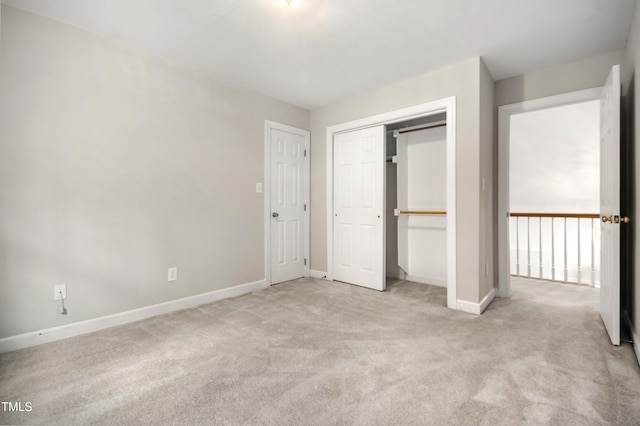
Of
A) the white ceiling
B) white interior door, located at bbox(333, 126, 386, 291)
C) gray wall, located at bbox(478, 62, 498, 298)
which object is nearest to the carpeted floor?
gray wall, located at bbox(478, 62, 498, 298)

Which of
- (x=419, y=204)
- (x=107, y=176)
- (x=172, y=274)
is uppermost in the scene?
(x=107, y=176)

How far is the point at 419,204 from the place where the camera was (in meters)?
3.98

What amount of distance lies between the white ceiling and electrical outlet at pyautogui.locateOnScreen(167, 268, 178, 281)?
2013mm

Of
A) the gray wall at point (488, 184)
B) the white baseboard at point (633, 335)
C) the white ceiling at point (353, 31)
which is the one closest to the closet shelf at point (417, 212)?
the gray wall at point (488, 184)

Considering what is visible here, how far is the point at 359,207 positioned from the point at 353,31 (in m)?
1.99

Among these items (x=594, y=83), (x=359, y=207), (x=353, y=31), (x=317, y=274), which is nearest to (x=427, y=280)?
(x=359, y=207)

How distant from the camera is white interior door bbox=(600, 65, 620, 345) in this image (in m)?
2.04

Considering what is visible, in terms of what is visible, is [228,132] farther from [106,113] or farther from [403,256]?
[403,256]

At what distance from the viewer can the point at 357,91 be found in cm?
358

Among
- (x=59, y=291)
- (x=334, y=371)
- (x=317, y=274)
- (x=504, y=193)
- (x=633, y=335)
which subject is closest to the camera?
(x=334, y=371)

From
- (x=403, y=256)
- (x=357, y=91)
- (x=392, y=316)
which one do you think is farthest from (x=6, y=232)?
(x=403, y=256)

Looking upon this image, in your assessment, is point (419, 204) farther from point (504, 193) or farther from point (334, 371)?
point (334, 371)

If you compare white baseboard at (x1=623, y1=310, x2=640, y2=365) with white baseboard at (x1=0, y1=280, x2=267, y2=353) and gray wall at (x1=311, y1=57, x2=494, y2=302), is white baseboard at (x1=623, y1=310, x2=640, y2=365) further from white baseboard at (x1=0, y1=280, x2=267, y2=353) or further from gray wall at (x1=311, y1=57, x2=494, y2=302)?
white baseboard at (x1=0, y1=280, x2=267, y2=353)

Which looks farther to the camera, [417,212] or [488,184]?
[417,212]
